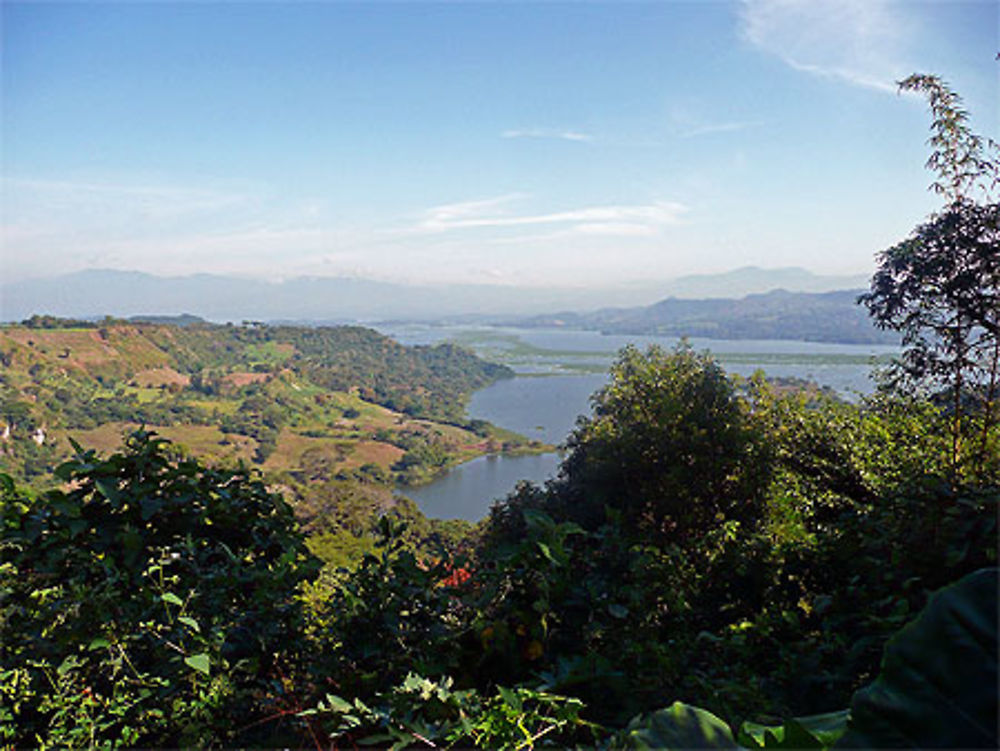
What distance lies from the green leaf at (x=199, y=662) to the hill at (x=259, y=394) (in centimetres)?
2345

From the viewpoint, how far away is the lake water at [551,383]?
2234 centimetres

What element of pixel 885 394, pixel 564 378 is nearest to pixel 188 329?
pixel 564 378

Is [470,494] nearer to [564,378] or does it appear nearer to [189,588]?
[564,378]

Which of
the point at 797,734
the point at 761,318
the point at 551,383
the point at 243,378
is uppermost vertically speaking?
the point at 761,318

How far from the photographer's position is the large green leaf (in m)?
0.34

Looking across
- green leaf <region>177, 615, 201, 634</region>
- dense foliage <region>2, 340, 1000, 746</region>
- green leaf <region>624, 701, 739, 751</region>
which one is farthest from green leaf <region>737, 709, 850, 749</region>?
green leaf <region>177, 615, 201, 634</region>

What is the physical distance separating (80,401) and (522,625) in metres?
48.2

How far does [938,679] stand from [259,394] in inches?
2274

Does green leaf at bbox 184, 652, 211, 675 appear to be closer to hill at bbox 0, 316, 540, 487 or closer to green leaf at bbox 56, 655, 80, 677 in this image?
green leaf at bbox 56, 655, 80, 677

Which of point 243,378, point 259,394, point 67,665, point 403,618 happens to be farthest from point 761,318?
point 243,378

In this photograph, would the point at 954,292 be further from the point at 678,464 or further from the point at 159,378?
the point at 159,378

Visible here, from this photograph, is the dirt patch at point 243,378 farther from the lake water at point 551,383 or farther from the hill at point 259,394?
the lake water at point 551,383

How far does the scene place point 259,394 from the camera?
5312 cm

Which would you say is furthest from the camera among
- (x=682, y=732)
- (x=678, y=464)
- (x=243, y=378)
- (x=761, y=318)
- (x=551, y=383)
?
(x=243, y=378)
